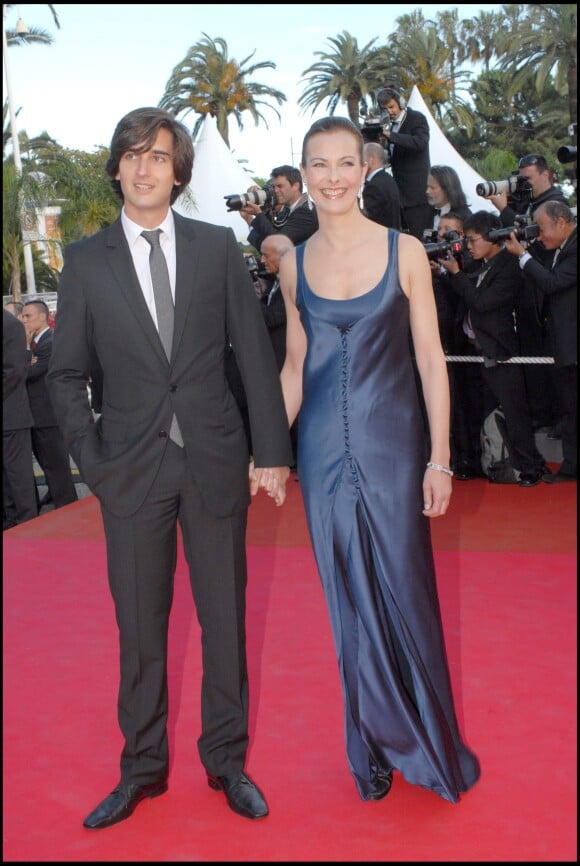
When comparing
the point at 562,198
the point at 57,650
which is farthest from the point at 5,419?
the point at 562,198

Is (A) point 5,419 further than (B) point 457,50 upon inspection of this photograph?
No

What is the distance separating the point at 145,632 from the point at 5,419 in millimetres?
4421

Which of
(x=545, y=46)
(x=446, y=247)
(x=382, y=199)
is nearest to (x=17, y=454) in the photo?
(x=382, y=199)

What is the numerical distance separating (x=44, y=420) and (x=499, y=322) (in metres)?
3.24

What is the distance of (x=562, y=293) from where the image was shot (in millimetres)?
6082

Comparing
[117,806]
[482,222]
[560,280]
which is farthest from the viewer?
[482,222]

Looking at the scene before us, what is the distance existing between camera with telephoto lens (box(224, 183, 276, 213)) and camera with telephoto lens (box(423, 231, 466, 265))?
1.10 metres

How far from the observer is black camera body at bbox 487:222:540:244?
6.09 metres

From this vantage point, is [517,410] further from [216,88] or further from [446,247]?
[216,88]

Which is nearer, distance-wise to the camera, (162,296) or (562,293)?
(162,296)

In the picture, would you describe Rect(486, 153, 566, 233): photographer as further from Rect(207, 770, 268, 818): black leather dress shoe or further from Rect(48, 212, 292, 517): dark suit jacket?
Rect(207, 770, 268, 818): black leather dress shoe

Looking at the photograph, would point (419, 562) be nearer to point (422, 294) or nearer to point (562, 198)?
point (422, 294)

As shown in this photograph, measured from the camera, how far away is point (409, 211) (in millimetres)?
7398

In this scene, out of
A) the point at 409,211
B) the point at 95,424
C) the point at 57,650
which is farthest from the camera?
the point at 409,211
